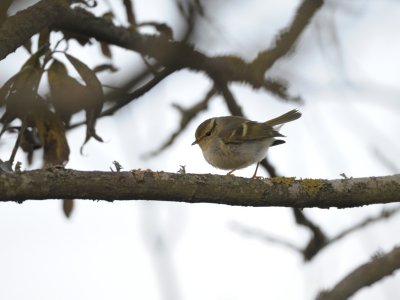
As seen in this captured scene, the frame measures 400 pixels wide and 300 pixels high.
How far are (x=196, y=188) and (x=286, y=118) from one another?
2789 millimetres

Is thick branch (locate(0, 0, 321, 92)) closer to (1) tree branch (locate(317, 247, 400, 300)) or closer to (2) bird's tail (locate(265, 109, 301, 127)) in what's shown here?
(1) tree branch (locate(317, 247, 400, 300))

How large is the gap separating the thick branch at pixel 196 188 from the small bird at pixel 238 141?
1713 millimetres

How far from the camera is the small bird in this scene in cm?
550

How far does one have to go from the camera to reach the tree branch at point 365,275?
2.70 metres

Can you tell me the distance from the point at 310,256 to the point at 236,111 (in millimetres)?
1071

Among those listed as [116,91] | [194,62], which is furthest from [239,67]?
[116,91]

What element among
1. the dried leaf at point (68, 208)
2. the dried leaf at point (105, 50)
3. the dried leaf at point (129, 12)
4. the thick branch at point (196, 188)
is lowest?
the thick branch at point (196, 188)

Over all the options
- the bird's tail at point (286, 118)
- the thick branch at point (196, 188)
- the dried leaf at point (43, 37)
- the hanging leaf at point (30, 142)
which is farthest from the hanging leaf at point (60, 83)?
the bird's tail at point (286, 118)

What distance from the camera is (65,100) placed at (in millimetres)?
2998

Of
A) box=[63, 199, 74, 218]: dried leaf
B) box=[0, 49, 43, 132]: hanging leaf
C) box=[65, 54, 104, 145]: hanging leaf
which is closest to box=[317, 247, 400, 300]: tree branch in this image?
box=[65, 54, 104, 145]: hanging leaf

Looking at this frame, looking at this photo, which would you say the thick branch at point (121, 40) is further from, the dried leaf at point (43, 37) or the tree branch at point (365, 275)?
the tree branch at point (365, 275)

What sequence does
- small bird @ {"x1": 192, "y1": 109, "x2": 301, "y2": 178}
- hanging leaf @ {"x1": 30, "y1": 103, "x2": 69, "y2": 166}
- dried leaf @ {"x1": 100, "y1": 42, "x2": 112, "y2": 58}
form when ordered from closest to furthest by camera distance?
hanging leaf @ {"x1": 30, "y1": 103, "x2": 69, "y2": 166} < dried leaf @ {"x1": 100, "y1": 42, "x2": 112, "y2": 58} < small bird @ {"x1": 192, "y1": 109, "x2": 301, "y2": 178}

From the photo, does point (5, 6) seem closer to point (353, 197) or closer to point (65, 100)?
point (65, 100)

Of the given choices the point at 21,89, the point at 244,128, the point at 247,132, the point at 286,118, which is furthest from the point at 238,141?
the point at 21,89
